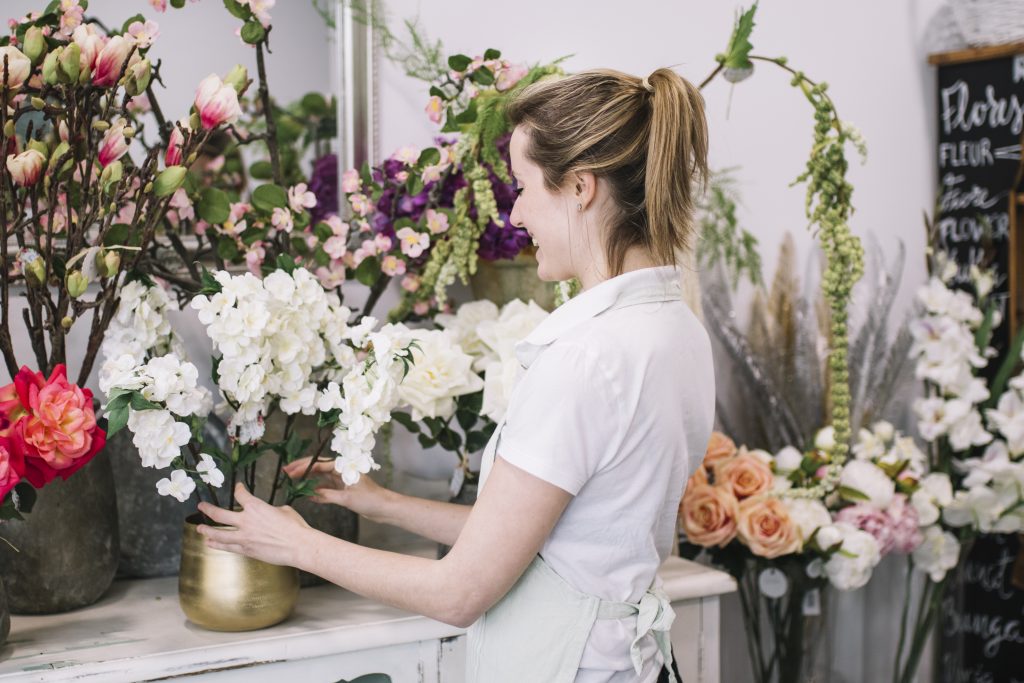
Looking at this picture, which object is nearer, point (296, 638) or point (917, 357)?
point (296, 638)

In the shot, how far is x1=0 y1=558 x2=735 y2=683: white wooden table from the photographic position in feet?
4.11

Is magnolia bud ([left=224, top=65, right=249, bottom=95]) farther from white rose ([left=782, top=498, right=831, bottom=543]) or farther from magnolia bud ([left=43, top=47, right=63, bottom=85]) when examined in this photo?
white rose ([left=782, top=498, right=831, bottom=543])

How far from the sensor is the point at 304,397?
1.34 metres

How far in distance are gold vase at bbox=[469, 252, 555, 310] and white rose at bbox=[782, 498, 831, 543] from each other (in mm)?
629

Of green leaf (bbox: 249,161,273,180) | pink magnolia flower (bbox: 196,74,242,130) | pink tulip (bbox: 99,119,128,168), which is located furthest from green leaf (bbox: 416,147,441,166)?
pink tulip (bbox: 99,119,128,168)

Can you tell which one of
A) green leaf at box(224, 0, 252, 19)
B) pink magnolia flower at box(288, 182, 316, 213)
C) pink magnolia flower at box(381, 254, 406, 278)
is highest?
green leaf at box(224, 0, 252, 19)

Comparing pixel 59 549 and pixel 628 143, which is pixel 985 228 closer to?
pixel 628 143

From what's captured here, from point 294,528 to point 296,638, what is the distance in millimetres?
170

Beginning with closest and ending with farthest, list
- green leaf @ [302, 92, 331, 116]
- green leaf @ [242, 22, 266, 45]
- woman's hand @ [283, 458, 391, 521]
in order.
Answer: woman's hand @ [283, 458, 391, 521]
green leaf @ [242, 22, 266, 45]
green leaf @ [302, 92, 331, 116]

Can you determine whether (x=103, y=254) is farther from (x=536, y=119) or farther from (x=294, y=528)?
(x=536, y=119)

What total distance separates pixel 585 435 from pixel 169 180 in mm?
622

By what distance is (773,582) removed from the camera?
200 cm

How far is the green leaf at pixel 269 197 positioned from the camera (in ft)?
5.08

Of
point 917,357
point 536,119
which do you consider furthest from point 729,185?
point 536,119
